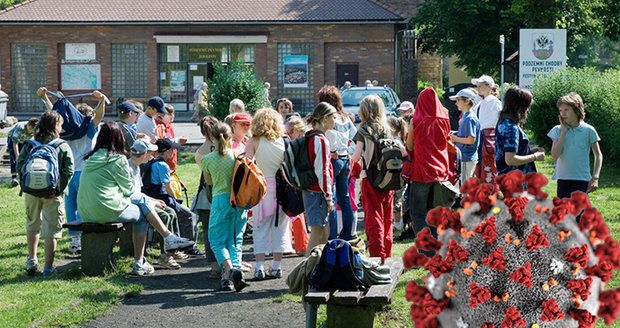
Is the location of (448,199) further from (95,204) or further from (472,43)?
(472,43)

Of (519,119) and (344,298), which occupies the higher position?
(519,119)

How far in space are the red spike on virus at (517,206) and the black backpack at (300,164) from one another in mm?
5152

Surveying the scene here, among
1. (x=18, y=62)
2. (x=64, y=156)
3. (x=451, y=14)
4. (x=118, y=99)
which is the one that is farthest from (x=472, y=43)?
(x=64, y=156)

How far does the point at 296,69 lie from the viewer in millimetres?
50250

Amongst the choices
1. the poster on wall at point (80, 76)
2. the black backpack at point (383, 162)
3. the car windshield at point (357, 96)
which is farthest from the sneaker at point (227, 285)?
the poster on wall at point (80, 76)

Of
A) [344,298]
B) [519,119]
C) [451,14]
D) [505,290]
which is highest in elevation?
[451,14]

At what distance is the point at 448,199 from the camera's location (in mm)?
9930

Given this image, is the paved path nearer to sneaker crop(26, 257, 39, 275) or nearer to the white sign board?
sneaker crop(26, 257, 39, 275)

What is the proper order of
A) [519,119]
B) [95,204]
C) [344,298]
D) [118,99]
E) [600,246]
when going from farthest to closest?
[118,99], [95,204], [519,119], [344,298], [600,246]

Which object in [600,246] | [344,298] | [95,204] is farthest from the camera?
[95,204]

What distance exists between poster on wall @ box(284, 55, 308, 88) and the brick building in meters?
0.05

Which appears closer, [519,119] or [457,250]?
[457,250]

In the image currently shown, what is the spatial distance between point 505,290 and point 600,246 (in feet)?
1.59

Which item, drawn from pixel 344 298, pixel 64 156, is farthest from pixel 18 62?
pixel 344 298
